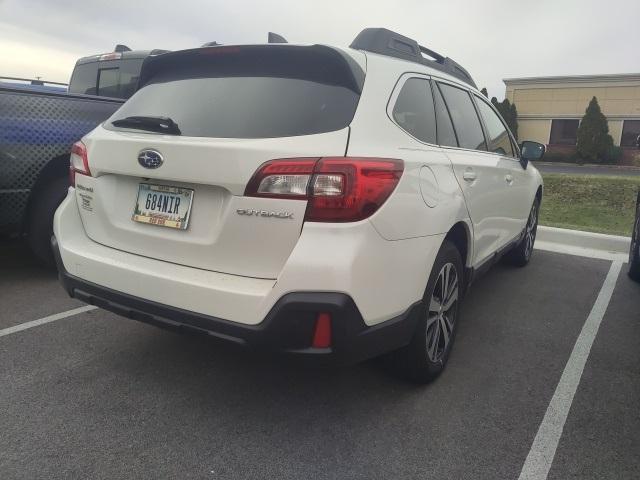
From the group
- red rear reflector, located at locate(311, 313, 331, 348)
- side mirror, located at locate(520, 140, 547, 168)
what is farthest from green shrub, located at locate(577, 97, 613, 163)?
red rear reflector, located at locate(311, 313, 331, 348)

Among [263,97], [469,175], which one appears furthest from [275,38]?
[469,175]

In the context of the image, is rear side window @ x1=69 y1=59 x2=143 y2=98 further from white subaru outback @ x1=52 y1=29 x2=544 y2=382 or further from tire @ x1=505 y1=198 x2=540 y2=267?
Result: tire @ x1=505 y1=198 x2=540 y2=267

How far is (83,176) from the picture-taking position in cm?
268

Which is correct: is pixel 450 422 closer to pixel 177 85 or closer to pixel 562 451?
pixel 562 451

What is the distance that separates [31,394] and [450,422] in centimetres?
205

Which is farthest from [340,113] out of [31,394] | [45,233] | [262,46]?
[45,233]

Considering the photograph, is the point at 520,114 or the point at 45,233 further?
the point at 520,114

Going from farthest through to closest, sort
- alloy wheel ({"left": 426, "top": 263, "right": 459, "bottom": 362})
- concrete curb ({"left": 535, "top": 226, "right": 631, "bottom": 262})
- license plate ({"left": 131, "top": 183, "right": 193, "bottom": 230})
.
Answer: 1. concrete curb ({"left": 535, "top": 226, "right": 631, "bottom": 262})
2. alloy wheel ({"left": 426, "top": 263, "right": 459, "bottom": 362})
3. license plate ({"left": 131, "top": 183, "right": 193, "bottom": 230})

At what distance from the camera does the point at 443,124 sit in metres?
3.09

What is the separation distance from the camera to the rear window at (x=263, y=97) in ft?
7.33

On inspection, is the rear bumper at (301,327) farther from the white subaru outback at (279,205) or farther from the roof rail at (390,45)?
the roof rail at (390,45)

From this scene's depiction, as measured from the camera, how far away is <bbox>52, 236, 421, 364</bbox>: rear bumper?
204 cm

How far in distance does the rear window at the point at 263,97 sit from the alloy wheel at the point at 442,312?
3.48ft

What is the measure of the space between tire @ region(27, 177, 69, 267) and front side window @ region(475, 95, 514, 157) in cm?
339
